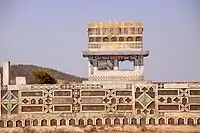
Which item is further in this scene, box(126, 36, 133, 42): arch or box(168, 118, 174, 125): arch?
box(126, 36, 133, 42): arch

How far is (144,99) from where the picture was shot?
2370 centimetres

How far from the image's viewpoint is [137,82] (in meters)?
24.5

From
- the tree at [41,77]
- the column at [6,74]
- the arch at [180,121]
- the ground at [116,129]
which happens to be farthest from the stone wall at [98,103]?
the tree at [41,77]

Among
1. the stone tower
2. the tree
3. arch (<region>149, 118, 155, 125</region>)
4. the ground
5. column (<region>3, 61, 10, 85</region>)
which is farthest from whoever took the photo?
the tree

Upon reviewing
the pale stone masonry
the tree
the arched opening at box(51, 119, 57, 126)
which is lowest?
the arched opening at box(51, 119, 57, 126)

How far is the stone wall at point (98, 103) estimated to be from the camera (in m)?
23.6

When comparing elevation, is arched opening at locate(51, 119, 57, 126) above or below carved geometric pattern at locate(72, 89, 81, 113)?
below

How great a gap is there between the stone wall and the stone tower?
4.76 feet

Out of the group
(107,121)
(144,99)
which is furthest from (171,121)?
(107,121)

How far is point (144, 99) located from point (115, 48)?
3237 millimetres

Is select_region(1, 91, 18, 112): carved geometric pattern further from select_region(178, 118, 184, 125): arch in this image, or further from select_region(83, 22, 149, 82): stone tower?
select_region(178, 118, 184, 125): arch

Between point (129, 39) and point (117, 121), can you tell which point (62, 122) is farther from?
point (129, 39)

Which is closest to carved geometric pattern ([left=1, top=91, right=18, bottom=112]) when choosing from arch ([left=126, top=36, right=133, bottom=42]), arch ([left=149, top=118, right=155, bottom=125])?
arch ([left=126, top=36, right=133, bottom=42])

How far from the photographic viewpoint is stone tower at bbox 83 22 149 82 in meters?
25.0
